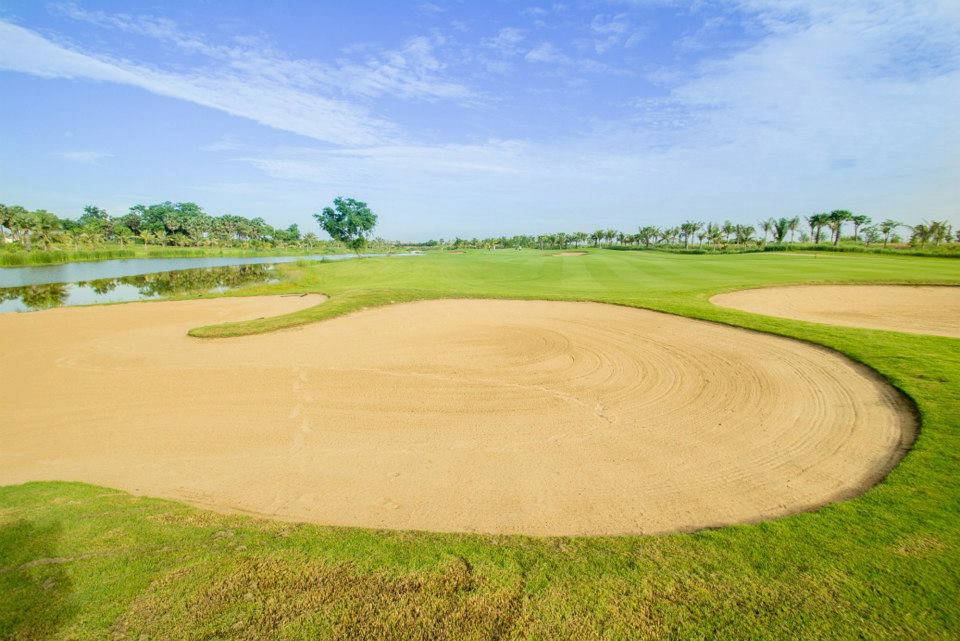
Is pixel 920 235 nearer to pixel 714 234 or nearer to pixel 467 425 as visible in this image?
pixel 714 234

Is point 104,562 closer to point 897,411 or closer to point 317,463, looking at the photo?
point 317,463

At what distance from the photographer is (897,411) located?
764cm

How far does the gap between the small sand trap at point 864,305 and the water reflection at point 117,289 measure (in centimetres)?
3555

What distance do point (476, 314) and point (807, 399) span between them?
1107 centimetres

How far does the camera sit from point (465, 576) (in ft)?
12.4

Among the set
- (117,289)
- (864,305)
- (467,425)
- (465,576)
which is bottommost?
(467,425)

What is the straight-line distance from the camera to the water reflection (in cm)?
2452

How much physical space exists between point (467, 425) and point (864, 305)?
826 inches

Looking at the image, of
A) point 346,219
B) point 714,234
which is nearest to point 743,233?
point 714,234

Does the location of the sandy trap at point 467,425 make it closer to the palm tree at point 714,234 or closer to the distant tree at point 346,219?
the distant tree at point 346,219

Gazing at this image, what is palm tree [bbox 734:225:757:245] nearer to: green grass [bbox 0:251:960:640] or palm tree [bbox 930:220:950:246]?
palm tree [bbox 930:220:950:246]

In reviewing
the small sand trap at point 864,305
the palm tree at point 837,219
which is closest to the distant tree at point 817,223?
the palm tree at point 837,219

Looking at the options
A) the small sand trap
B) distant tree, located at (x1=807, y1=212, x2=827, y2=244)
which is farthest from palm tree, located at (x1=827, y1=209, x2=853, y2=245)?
the small sand trap

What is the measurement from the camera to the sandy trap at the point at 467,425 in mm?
5414
